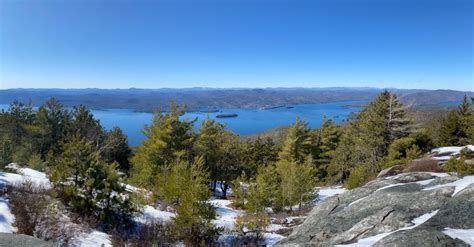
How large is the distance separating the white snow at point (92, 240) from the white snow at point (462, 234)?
31.5ft

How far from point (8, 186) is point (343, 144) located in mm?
31173

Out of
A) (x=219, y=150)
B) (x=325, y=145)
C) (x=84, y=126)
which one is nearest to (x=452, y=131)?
(x=325, y=145)

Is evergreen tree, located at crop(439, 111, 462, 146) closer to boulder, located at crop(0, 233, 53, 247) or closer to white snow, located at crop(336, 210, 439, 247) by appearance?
white snow, located at crop(336, 210, 439, 247)

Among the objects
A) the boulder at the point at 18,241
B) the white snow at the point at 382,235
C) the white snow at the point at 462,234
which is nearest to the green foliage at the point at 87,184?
the boulder at the point at 18,241

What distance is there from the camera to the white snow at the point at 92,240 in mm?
9648

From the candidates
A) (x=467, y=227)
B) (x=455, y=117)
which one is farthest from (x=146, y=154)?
(x=455, y=117)

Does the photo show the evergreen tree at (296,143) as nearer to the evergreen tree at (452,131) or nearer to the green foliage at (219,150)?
Answer: the green foliage at (219,150)

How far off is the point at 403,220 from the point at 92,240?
9.63 meters

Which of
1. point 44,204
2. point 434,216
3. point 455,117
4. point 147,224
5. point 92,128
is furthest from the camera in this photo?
point 92,128

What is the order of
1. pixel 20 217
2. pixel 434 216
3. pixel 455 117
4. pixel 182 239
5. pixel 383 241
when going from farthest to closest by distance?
pixel 455 117 → pixel 182 239 → pixel 20 217 → pixel 434 216 → pixel 383 241

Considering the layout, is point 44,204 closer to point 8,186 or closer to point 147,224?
point 8,186

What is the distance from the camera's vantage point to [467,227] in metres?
6.79

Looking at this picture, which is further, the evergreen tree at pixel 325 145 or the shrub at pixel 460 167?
the evergreen tree at pixel 325 145

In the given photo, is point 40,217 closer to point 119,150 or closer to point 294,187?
point 294,187
